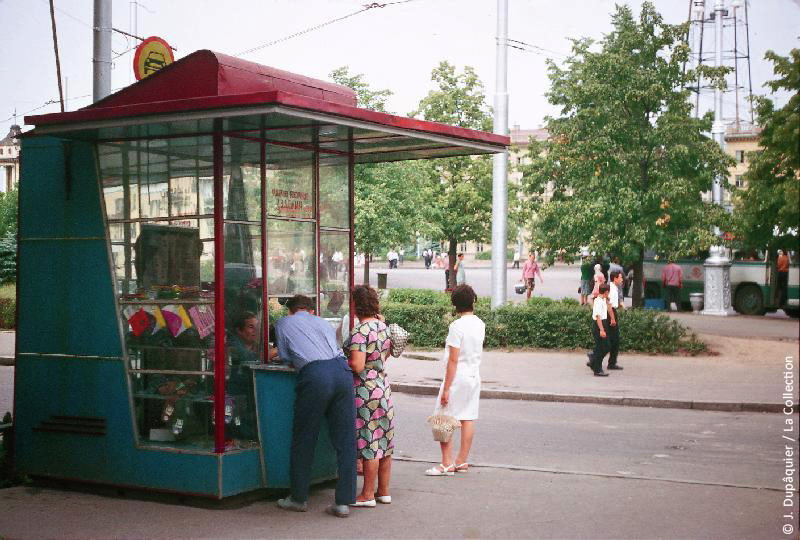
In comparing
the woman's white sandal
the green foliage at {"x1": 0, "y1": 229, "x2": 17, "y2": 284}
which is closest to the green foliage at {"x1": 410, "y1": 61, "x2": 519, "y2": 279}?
the green foliage at {"x1": 0, "y1": 229, "x2": 17, "y2": 284}

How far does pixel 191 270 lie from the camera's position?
7582mm

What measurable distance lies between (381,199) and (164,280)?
93.0 feet

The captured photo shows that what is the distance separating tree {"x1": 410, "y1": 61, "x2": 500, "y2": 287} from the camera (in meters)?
42.3

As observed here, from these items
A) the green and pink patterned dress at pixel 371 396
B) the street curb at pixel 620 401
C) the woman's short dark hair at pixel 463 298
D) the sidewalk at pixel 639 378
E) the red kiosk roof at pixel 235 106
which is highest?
the red kiosk roof at pixel 235 106

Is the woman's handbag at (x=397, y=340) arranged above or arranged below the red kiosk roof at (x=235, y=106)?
below

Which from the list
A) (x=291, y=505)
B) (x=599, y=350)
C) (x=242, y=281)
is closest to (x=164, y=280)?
(x=242, y=281)

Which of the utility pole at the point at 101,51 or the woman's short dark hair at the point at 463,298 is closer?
the woman's short dark hair at the point at 463,298

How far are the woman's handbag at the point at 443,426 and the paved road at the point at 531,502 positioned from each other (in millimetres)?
391

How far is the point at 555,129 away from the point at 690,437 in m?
13.3

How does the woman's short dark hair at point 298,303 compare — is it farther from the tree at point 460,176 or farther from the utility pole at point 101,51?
the tree at point 460,176

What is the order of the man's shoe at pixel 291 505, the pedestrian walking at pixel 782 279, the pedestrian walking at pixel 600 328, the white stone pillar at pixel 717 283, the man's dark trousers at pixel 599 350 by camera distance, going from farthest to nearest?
the pedestrian walking at pixel 782 279 < the white stone pillar at pixel 717 283 < the man's dark trousers at pixel 599 350 < the pedestrian walking at pixel 600 328 < the man's shoe at pixel 291 505

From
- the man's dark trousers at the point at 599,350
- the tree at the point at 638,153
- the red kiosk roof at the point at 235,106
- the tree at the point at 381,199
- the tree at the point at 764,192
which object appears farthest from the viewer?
the tree at the point at 381,199

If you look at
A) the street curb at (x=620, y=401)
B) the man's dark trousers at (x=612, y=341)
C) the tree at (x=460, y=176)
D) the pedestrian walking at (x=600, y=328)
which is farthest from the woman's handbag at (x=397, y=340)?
the tree at (x=460, y=176)

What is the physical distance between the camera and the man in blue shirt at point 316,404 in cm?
705
